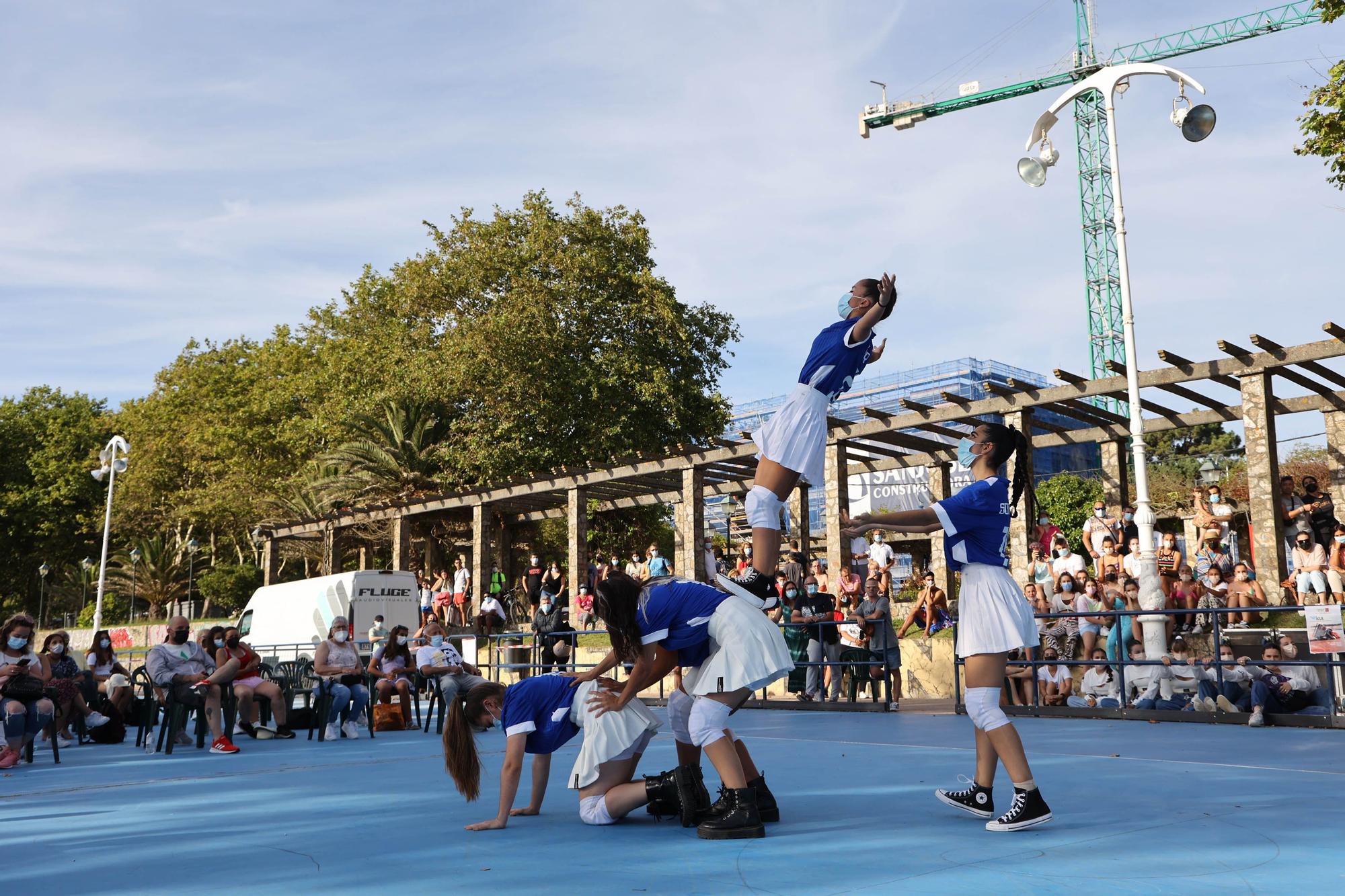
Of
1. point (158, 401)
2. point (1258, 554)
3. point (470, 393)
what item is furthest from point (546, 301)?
point (158, 401)

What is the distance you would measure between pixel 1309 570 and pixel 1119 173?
5.53 m

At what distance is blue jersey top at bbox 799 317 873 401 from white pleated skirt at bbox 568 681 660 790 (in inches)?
80.1

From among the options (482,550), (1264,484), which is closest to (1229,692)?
(1264,484)

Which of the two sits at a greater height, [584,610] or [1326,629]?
[584,610]

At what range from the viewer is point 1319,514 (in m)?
14.9

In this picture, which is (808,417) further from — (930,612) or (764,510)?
(930,612)

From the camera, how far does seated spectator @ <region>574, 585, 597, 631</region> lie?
786 inches

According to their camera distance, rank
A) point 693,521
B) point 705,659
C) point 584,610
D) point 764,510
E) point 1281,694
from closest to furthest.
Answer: point 705,659
point 764,510
point 1281,694
point 584,610
point 693,521

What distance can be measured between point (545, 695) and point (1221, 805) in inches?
135

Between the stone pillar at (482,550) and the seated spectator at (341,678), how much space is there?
11.9 metres

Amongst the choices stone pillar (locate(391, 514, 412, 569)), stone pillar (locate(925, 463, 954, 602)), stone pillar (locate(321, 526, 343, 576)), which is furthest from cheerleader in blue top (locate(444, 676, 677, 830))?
stone pillar (locate(321, 526, 343, 576))

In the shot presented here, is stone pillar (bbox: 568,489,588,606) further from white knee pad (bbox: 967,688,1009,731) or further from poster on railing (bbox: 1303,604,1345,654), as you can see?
white knee pad (bbox: 967,688,1009,731)

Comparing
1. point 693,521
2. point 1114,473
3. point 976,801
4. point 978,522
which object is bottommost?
point 976,801

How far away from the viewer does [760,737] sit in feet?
33.2
